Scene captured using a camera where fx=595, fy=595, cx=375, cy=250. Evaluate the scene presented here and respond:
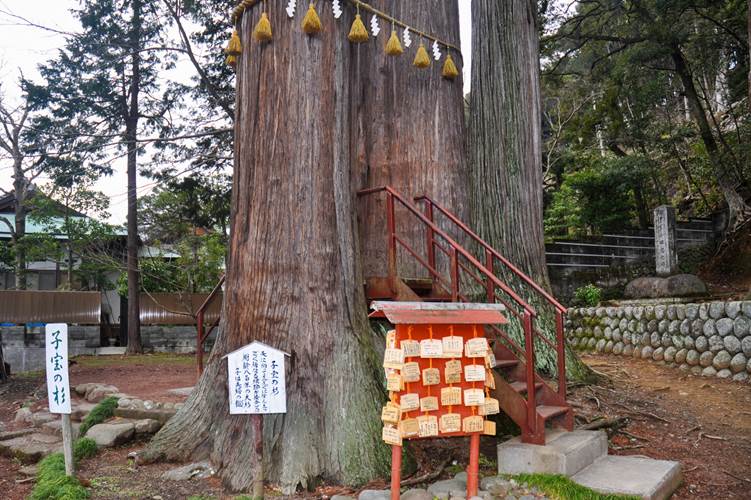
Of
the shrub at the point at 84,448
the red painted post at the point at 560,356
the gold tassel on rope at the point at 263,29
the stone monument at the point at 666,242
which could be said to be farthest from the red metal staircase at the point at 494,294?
the stone monument at the point at 666,242

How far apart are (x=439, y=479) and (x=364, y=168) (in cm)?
310

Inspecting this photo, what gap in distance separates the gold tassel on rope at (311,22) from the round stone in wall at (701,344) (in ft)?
24.3

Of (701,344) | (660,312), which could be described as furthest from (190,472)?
(660,312)

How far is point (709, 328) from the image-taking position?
8.85 m

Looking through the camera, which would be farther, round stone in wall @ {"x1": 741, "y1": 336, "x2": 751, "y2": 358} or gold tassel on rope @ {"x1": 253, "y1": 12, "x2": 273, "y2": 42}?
round stone in wall @ {"x1": 741, "y1": 336, "x2": 751, "y2": 358}

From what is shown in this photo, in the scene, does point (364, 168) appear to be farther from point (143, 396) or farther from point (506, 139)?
point (143, 396)

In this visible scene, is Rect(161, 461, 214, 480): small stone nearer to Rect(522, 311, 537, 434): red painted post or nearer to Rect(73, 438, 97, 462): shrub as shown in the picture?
Rect(73, 438, 97, 462): shrub

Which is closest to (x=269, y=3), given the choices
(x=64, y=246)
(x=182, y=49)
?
(x=182, y=49)

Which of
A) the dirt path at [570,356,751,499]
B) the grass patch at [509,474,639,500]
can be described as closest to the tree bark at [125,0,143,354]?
the dirt path at [570,356,751,499]

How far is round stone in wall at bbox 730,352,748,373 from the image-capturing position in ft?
27.2

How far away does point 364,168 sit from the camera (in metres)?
6.10

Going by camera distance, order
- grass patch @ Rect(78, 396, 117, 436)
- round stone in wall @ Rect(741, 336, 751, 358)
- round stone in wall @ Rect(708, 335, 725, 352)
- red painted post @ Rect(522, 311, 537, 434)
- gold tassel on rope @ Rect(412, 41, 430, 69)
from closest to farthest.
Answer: red painted post @ Rect(522, 311, 537, 434)
gold tassel on rope @ Rect(412, 41, 430, 69)
grass patch @ Rect(78, 396, 117, 436)
round stone in wall @ Rect(741, 336, 751, 358)
round stone in wall @ Rect(708, 335, 725, 352)

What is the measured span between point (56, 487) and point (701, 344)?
860cm

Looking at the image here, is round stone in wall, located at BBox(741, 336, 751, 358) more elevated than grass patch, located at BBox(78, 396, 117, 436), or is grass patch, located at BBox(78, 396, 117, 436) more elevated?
round stone in wall, located at BBox(741, 336, 751, 358)
